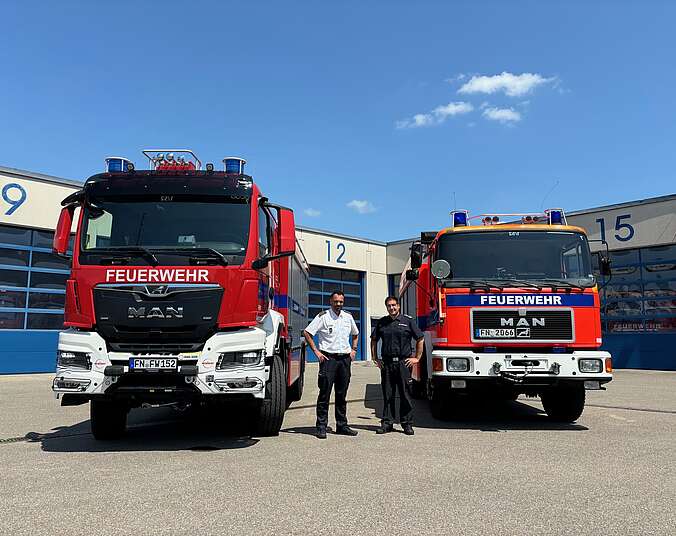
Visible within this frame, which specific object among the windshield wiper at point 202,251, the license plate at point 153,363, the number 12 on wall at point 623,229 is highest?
the number 12 on wall at point 623,229

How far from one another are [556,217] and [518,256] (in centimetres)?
114

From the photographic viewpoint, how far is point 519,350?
7.32m

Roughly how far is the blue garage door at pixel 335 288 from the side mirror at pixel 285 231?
19.3 meters

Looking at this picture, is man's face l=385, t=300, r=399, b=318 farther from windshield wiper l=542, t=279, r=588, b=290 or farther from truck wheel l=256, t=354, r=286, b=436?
windshield wiper l=542, t=279, r=588, b=290

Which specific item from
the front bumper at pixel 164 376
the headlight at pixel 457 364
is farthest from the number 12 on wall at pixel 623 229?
the front bumper at pixel 164 376

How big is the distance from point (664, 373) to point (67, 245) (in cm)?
1913

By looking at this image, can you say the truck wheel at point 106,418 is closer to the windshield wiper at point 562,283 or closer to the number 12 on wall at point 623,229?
the windshield wiper at point 562,283

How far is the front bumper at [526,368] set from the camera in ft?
23.4

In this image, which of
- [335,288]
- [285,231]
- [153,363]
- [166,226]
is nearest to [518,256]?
[285,231]

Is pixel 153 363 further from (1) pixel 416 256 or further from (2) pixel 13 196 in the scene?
(2) pixel 13 196

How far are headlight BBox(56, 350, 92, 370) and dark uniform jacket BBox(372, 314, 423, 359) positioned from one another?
11.8ft

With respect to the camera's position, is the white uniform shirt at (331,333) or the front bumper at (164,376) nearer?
the front bumper at (164,376)

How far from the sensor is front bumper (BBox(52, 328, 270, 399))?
227 inches

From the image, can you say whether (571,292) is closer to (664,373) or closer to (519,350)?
(519,350)
